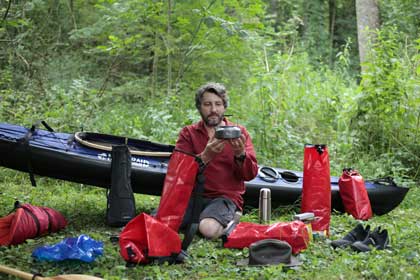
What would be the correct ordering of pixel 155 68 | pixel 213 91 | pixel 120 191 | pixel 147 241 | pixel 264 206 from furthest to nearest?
pixel 155 68
pixel 264 206
pixel 120 191
pixel 213 91
pixel 147 241

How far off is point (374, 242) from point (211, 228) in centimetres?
113

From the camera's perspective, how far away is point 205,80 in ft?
29.3

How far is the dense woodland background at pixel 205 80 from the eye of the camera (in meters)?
6.95

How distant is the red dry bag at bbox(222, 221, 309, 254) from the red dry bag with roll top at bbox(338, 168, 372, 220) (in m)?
1.35

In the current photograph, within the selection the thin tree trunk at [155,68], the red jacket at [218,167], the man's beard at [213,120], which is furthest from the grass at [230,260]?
the thin tree trunk at [155,68]

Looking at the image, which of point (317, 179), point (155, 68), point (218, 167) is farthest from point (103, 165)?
point (155, 68)

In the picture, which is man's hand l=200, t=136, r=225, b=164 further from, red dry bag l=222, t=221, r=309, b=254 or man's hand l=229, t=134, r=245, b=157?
red dry bag l=222, t=221, r=309, b=254

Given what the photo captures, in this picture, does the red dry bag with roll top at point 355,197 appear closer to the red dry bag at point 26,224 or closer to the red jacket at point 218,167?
the red jacket at point 218,167

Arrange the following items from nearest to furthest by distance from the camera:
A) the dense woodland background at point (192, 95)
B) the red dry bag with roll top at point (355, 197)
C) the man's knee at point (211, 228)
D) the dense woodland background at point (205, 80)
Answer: the man's knee at point (211, 228)
the red dry bag with roll top at point (355, 197)
the dense woodland background at point (192, 95)
the dense woodland background at point (205, 80)

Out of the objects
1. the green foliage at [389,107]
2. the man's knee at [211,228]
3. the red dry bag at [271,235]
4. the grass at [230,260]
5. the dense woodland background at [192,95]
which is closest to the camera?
the grass at [230,260]

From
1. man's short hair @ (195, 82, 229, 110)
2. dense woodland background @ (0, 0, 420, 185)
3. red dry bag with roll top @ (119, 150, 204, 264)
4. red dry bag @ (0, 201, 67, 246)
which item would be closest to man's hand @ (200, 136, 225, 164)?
red dry bag with roll top @ (119, 150, 204, 264)

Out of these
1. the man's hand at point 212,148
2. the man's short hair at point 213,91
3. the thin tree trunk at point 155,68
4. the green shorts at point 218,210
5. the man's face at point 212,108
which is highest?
the thin tree trunk at point 155,68

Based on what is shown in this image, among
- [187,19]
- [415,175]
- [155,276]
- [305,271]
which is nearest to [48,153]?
[155,276]

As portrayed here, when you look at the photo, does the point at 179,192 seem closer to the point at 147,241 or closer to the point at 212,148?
the point at 212,148
